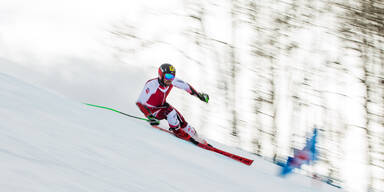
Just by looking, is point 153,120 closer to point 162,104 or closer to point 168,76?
point 162,104

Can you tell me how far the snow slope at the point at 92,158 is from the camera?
299 centimetres

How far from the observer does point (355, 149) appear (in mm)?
17328

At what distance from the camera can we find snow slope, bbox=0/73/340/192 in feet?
9.80

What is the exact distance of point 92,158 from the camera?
12.6ft

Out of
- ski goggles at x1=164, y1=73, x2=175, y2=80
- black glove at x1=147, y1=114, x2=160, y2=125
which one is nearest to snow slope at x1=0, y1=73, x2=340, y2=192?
black glove at x1=147, y1=114, x2=160, y2=125

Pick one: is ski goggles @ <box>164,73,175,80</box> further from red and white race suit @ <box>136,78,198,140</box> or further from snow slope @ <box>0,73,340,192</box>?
A: snow slope @ <box>0,73,340,192</box>

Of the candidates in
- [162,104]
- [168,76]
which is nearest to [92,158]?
[168,76]

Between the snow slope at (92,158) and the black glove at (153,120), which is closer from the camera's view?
the snow slope at (92,158)

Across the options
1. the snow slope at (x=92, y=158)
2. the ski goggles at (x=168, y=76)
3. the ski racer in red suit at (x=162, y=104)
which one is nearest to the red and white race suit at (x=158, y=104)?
the ski racer in red suit at (x=162, y=104)

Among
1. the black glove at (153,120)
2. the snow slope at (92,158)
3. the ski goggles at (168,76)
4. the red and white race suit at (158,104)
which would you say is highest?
the ski goggles at (168,76)

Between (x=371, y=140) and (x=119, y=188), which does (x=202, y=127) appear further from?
(x=119, y=188)

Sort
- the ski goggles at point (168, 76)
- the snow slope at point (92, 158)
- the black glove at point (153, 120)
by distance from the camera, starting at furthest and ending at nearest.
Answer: the black glove at point (153, 120)
the ski goggles at point (168, 76)
the snow slope at point (92, 158)

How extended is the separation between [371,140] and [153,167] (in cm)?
1330

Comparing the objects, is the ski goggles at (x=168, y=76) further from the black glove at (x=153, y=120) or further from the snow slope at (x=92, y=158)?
the snow slope at (x=92, y=158)
